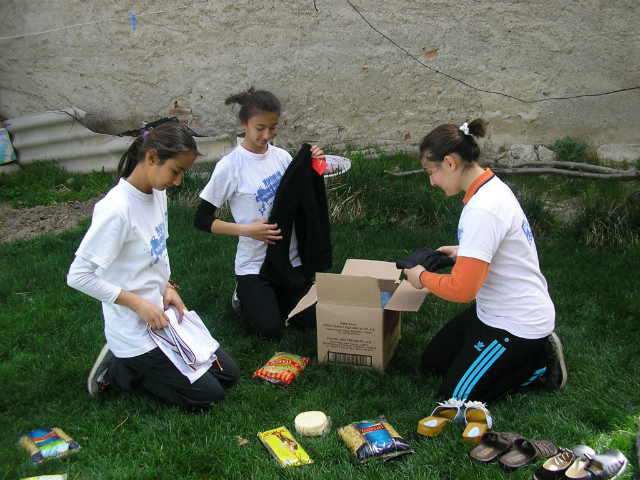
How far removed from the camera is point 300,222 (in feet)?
11.5

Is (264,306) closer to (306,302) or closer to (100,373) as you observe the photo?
(306,302)

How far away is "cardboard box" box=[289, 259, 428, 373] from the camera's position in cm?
287

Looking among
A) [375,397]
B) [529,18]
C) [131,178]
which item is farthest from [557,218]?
[131,178]

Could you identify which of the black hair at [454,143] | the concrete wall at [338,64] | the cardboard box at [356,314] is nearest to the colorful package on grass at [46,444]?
the cardboard box at [356,314]

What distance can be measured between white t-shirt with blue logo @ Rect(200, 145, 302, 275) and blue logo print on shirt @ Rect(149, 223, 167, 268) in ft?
1.97

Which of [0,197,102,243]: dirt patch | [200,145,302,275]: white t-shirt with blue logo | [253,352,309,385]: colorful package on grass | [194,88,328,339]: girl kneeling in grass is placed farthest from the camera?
[0,197,102,243]: dirt patch

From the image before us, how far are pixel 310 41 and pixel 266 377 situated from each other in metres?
4.55

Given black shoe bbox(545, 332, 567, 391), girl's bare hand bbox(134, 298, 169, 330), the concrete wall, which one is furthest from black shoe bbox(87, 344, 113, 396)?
the concrete wall

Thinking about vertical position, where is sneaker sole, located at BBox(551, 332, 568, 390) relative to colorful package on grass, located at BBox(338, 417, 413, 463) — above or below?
above

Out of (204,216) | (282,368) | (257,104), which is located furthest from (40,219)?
(282,368)

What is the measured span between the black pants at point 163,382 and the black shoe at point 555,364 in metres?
1.70

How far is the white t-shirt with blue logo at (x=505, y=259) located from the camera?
2.28 meters

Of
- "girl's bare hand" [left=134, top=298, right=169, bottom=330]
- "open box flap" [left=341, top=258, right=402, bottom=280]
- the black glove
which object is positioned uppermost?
the black glove

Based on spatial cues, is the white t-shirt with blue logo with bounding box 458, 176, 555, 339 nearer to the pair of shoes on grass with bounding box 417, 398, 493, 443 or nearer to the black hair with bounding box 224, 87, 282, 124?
the pair of shoes on grass with bounding box 417, 398, 493, 443
